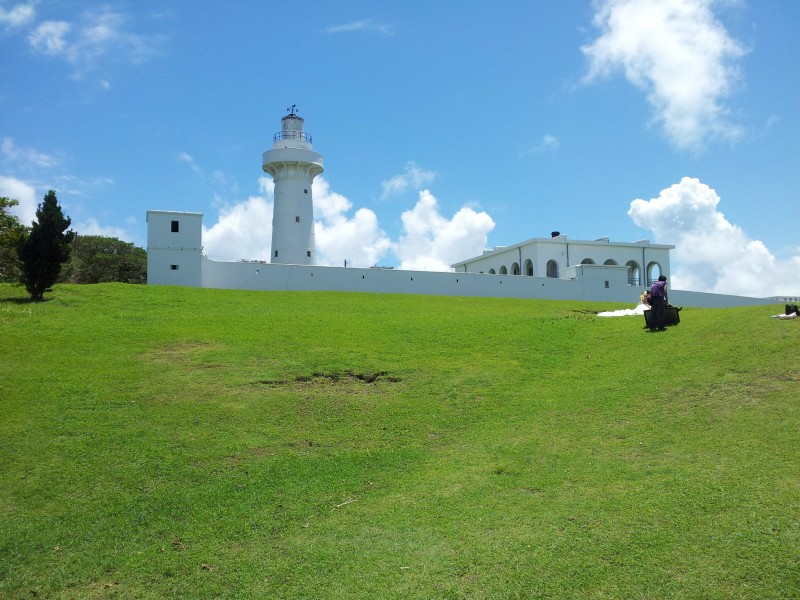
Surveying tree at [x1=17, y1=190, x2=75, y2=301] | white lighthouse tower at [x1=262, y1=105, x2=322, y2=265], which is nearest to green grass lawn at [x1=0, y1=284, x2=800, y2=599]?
tree at [x1=17, y1=190, x2=75, y2=301]

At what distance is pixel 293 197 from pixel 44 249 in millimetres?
19956

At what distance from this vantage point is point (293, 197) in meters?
39.9

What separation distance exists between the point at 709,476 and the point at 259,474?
5775 millimetres

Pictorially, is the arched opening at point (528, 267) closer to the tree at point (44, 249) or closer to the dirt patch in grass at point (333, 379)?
the tree at point (44, 249)

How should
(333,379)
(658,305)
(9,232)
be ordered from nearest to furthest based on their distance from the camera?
(333,379) < (658,305) < (9,232)

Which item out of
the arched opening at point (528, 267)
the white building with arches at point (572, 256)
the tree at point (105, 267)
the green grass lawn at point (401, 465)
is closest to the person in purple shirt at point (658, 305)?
the green grass lawn at point (401, 465)

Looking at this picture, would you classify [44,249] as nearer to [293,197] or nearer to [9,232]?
[9,232]

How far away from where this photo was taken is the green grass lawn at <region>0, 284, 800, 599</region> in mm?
6594

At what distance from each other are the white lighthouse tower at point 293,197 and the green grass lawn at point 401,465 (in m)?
23.5

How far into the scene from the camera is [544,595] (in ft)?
20.1

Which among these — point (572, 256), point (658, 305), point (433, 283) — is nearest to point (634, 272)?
point (572, 256)

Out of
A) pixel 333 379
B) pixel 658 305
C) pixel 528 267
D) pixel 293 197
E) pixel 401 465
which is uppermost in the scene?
pixel 293 197

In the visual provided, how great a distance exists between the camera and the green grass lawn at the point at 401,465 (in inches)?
260

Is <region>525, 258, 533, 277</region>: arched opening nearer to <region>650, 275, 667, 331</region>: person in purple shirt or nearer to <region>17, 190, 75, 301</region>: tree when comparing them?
<region>650, 275, 667, 331</region>: person in purple shirt
